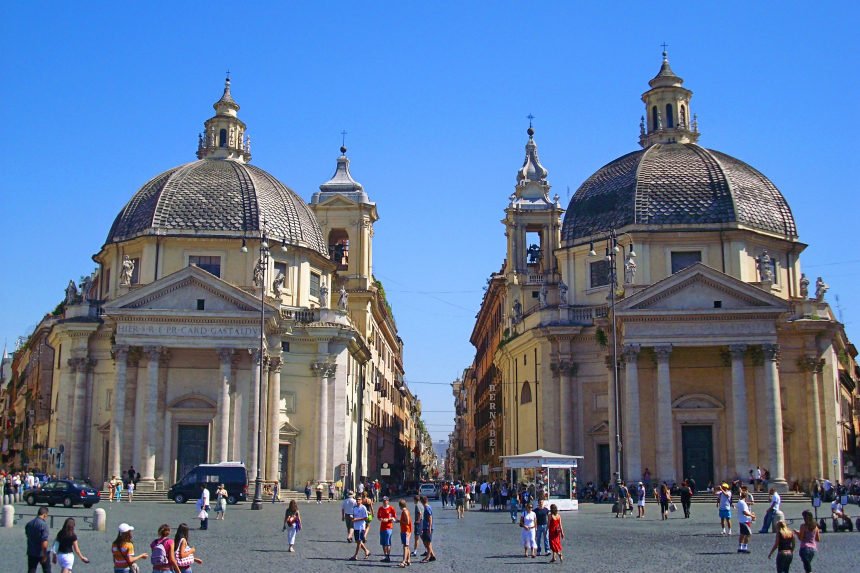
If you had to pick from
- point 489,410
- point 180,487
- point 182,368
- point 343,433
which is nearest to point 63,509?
point 180,487

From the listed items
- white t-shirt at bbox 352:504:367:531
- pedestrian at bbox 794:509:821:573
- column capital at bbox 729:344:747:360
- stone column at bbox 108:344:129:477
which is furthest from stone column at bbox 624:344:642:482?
pedestrian at bbox 794:509:821:573

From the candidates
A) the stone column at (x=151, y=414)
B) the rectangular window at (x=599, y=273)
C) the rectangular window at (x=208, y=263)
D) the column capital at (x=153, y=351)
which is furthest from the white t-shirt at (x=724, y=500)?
the rectangular window at (x=208, y=263)

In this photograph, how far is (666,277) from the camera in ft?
164

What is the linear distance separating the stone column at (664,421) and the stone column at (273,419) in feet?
62.5

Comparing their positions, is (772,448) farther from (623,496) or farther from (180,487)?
(180,487)

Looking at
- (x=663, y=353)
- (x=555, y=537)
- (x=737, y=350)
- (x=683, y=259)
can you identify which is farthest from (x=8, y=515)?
(x=683, y=259)

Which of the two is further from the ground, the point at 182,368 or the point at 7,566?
the point at 182,368

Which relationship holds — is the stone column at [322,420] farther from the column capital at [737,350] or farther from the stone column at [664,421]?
the column capital at [737,350]

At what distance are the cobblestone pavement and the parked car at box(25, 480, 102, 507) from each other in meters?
2.31

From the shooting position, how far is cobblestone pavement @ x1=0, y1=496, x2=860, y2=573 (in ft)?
69.1

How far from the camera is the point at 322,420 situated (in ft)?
175

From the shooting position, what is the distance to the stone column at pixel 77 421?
167 feet

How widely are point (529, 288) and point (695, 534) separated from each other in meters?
34.4

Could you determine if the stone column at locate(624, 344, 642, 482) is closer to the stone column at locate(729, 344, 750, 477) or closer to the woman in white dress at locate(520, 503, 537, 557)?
the stone column at locate(729, 344, 750, 477)
